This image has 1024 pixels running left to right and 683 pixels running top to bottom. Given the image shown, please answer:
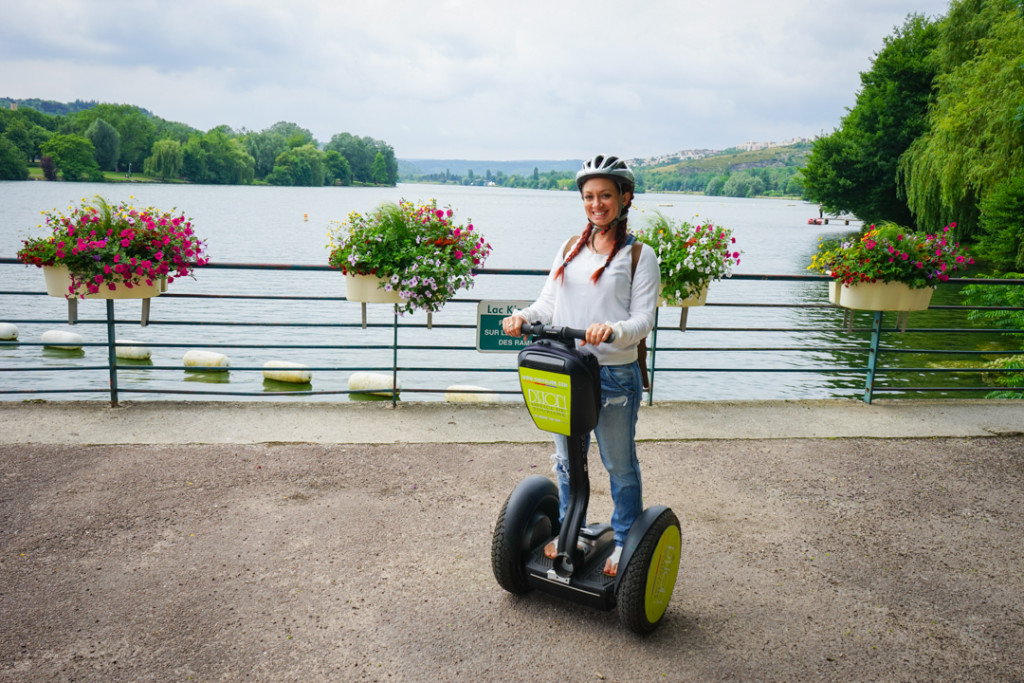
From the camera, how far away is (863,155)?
41562 millimetres

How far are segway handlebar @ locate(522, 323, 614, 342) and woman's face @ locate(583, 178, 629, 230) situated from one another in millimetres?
479

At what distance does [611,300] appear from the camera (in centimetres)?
309

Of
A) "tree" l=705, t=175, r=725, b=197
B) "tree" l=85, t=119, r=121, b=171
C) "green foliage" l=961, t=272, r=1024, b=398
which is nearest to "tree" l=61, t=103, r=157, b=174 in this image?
"tree" l=85, t=119, r=121, b=171

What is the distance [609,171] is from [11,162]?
3531 inches

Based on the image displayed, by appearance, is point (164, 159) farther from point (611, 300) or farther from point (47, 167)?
point (611, 300)

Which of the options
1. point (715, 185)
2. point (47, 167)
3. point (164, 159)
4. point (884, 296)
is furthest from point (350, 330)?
point (715, 185)

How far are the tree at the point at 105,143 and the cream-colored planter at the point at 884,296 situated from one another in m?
89.9

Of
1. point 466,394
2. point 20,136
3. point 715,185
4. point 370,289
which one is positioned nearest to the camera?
point 370,289

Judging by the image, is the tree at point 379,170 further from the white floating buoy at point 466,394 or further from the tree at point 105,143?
the white floating buoy at point 466,394

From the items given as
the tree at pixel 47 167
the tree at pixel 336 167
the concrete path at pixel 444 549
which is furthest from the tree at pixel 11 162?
the concrete path at pixel 444 549

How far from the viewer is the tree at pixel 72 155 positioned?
77.8m

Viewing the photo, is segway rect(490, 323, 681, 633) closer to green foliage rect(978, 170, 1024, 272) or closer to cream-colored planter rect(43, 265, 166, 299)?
cream-colored planter rect(43, 265, 166, 299)

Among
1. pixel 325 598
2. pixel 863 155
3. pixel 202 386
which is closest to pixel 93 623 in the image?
pixel 325 598

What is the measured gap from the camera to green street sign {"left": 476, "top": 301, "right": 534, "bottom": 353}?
5988 millimetres
